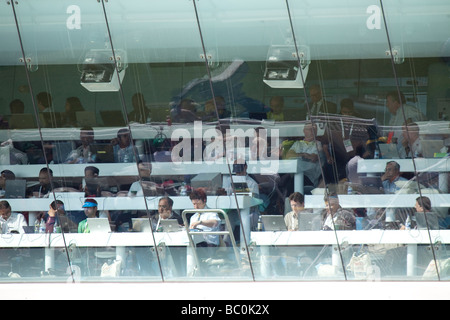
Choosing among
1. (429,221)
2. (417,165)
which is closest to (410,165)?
(417,165)

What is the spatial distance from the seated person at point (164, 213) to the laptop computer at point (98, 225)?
1.71 ft

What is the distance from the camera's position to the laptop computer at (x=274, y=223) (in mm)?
8984

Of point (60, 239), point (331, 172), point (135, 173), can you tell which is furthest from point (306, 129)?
point (60, 239)

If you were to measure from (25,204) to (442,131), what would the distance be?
4849mm

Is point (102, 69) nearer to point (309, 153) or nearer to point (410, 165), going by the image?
point (309, 153)

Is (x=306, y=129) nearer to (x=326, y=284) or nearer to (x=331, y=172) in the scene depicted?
(x=331, y=172)

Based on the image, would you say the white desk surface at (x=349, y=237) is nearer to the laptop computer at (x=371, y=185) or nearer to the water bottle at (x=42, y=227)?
the laptop computer at (x=371, y=185)

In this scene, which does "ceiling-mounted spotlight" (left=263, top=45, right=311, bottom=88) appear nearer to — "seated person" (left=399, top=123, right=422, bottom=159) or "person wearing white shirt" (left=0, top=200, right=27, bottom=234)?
"seated person" (left=399, top=123, right=422, bottom=159)

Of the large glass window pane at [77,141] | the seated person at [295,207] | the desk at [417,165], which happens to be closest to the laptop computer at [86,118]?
the large glass window pane at [77,141]

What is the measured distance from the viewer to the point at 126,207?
30.7 ft

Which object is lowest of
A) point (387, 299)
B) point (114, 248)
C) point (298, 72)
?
point (387, 299)

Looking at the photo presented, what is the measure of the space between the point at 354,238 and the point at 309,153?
107cm

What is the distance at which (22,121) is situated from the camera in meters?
9.60

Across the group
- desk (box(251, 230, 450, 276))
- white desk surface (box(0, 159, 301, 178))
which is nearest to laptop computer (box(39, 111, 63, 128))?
white desk surface (box(0, 159, 301, 178))
